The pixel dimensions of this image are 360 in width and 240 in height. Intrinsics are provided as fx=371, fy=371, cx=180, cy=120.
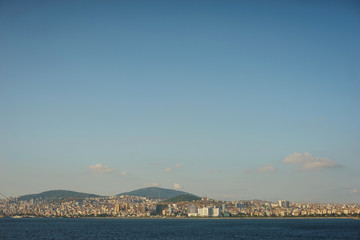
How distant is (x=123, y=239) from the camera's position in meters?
69.8

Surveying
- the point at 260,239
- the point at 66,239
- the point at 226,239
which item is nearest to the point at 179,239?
the point at 226,239

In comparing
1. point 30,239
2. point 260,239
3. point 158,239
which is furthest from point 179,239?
point 30,239

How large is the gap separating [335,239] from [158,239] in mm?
34198

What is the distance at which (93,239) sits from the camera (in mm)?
69562

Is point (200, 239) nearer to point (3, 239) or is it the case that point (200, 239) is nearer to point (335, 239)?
point (335, 239)

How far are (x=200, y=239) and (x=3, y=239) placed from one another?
120ft

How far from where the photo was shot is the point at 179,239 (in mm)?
71688

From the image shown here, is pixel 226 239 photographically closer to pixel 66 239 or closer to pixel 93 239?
pixel 93 239

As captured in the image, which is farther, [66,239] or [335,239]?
[335,239]

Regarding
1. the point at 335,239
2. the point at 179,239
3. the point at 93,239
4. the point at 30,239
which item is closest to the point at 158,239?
the point at 179,239

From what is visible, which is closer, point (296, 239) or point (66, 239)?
point (66, 239)

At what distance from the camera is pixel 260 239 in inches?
2852

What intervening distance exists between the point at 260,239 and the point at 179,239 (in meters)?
15.8

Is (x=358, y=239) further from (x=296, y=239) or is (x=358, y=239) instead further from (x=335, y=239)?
(x=296, y=239)
